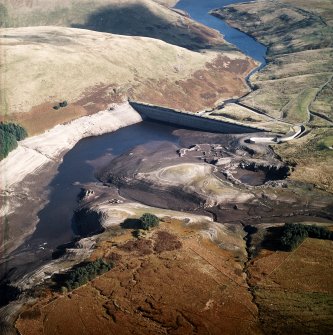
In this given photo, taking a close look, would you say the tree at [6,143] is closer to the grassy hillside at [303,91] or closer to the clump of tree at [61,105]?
the clump of tree at [61,105]

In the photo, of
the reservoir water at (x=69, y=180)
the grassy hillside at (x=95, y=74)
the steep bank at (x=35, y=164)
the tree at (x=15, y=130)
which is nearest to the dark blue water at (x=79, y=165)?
the reservoir water at (x=69, y=180)

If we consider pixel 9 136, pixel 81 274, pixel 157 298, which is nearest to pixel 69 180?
pixel 9 136

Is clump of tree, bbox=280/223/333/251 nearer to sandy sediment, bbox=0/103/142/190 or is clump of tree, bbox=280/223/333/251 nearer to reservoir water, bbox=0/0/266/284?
reservoir water, bbox=0/0/266/284

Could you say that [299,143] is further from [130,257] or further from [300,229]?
[130,257]

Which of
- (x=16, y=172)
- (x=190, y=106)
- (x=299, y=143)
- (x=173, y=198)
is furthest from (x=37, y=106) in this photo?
(x=299, y=143)

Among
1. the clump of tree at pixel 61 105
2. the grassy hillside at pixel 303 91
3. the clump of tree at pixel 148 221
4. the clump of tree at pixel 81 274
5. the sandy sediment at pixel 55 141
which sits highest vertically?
the clump of tree at pixel 81 274

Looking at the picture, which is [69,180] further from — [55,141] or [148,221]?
[148,221]

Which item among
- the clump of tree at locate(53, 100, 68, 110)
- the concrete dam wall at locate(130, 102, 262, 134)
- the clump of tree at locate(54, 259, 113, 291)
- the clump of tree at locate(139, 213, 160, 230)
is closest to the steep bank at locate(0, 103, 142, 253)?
the concrete dam wall at locate(130, 102, 262, 134)
